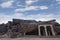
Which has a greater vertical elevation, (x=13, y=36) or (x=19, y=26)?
(x=19, y=26)

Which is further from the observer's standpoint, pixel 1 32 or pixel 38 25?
pixel 1 32

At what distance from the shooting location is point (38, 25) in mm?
16141

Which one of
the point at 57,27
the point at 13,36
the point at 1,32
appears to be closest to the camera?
the point at 13,36

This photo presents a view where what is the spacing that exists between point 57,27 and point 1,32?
8980mm

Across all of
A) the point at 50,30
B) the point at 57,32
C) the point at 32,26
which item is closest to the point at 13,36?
the point at 32,26

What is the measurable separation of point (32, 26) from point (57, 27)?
3.79m

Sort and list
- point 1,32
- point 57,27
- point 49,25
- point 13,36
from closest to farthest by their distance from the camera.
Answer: point 13,36 < point 49,25 < point 57,27 < point 1,32

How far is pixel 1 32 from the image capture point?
62.1ft

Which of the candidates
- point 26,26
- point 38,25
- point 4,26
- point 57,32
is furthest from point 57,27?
point 4,26

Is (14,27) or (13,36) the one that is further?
(14,27)

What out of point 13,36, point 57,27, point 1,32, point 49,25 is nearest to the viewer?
point 13,36

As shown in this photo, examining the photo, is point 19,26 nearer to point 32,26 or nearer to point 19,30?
point 19,30

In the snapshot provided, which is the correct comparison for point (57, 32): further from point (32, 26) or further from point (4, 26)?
point (4, 26)

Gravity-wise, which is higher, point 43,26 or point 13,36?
point 43,26
